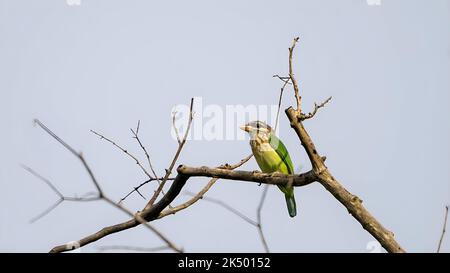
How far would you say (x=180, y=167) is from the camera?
3602 millimetres

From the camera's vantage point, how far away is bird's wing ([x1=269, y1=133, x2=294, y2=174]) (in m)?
5.83

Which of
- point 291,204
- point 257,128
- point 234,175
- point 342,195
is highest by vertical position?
point 257,128

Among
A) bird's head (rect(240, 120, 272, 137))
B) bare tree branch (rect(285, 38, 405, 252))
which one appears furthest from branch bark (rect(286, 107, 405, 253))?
bird's head (rect(240, 120, 272, 137))

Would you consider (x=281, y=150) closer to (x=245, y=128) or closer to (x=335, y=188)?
(x=245, y=128)

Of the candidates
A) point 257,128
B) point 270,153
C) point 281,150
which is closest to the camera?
point 270,153

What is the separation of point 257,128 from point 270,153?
0.41 metres

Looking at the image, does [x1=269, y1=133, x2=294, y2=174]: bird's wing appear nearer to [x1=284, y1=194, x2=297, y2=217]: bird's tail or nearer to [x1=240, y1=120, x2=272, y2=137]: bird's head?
[x1=240, y1=120, x2=272, y2=137]: bird's head

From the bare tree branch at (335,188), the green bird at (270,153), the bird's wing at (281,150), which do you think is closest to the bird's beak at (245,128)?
the green bird at (270,153)

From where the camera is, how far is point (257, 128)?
6.07m

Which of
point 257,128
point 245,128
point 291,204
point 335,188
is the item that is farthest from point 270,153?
point 335,188

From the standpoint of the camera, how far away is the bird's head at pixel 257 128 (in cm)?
598
